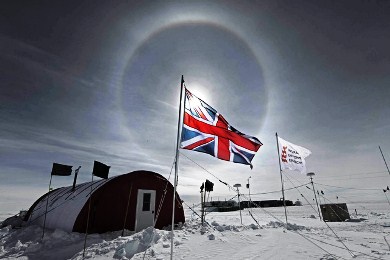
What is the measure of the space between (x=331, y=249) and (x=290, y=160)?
921 centimetres

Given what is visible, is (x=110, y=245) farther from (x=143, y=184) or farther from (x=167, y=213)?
(x=167, y=213)

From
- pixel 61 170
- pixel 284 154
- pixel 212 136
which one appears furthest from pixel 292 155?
pixel 61 170

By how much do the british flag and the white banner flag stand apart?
22.3 feet

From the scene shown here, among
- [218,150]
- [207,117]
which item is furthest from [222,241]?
[207,117]

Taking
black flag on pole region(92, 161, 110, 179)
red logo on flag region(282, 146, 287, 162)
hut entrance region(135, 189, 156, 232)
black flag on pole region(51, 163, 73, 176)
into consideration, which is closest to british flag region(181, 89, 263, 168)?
black flag on pole region(92, 161, 110, 179)

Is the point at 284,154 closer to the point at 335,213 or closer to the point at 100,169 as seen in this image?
the point at 100,169

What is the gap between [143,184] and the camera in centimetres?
1538

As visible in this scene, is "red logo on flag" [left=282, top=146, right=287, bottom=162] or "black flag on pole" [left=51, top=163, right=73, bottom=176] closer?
"black flag on pole" [left=51, top=163, right=73, bottom=176]

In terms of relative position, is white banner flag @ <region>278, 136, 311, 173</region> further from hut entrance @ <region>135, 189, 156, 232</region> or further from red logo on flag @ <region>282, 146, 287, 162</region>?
hut entrance @ <region>135, 189, 156, 232</region>

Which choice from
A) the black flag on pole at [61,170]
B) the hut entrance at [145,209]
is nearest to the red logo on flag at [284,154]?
the hut entrance at [145,209]

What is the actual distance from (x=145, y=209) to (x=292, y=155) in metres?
12.4

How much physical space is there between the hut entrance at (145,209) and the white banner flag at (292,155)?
33.5 feet

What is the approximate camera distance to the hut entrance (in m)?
14.5

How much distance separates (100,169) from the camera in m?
10.7
